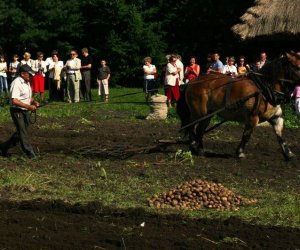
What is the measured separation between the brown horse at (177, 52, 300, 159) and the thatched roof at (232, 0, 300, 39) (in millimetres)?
9248

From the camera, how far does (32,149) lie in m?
15.3

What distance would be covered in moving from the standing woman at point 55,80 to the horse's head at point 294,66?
544 inches

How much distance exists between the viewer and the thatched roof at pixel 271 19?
2485 cm

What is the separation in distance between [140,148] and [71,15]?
21660mm

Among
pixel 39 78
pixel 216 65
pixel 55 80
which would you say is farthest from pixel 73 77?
pixel 216 65

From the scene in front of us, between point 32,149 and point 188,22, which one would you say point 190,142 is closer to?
point 32,149

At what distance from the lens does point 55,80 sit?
28.0 meters

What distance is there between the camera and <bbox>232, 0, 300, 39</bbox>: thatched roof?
24852 millimetres

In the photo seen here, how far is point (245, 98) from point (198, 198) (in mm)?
4457

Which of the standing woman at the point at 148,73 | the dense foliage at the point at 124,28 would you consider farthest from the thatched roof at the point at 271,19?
the dense foliage at the point at 124,28

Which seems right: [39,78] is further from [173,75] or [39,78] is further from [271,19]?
[271,19]

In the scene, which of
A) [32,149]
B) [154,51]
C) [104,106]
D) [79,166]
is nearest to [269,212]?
[79,166]

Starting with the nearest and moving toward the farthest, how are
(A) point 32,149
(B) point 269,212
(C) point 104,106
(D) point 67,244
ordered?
(D) point 67,244
(B) point 269,212
(A) point 32,149
(C) point 104,106

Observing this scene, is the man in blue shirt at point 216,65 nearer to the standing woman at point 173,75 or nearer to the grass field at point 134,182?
the standing woman at point 173,75
